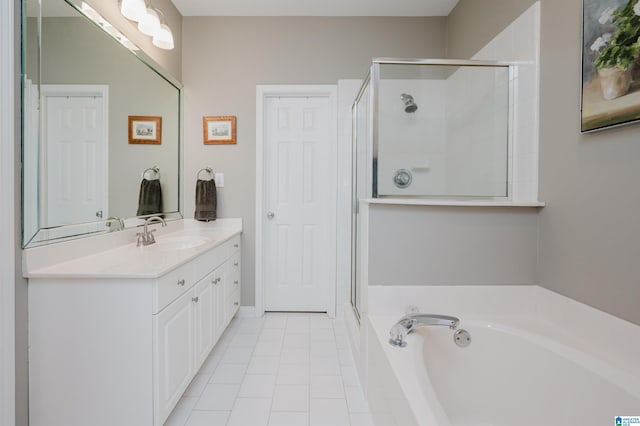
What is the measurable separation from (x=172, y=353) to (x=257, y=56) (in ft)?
8.01

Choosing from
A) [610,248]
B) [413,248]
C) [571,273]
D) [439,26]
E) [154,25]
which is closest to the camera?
Result: [610,248]

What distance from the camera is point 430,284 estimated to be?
166 centimetres

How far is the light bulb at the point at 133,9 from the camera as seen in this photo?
1876 mm

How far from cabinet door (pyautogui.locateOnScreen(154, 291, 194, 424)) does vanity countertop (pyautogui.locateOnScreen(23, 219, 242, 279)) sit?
202 millimetres

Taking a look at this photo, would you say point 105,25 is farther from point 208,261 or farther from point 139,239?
point 208,261

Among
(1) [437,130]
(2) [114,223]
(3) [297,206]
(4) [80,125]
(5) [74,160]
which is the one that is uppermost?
(1) [437,130]

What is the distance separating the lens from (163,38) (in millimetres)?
2205

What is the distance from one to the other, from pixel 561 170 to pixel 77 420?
235 cm

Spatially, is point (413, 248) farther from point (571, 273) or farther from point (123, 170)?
point (123, 170)

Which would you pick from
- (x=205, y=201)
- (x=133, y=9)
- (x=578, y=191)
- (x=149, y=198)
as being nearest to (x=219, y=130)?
(x=205, y=201)

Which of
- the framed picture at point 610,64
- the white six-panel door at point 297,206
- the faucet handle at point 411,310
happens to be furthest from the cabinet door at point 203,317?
the framed picture at point 610,64

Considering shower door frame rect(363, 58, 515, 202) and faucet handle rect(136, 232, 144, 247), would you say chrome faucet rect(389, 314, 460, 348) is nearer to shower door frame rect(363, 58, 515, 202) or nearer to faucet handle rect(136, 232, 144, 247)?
shower door frame rect(363, 58, 515, 202)

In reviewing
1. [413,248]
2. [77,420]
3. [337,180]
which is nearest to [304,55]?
[337,180]

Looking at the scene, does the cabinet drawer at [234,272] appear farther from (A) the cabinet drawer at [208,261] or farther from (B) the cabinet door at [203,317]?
(B) the cabinet door at [203,317]
